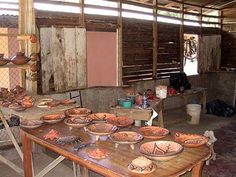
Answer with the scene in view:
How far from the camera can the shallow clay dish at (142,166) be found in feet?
8.42

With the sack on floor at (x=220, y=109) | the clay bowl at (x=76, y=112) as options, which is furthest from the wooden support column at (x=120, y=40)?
the clay bowl at (x=76, y=112)

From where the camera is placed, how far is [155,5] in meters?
9.52

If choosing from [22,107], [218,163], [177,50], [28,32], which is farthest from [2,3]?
[177,50]

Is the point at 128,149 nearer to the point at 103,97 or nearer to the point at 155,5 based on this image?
the point at 103,97

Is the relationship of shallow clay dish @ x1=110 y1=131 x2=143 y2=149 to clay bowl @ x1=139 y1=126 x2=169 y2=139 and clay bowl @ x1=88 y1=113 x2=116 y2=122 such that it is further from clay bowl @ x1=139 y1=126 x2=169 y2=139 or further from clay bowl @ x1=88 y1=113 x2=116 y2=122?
clay bowl @ x1=88 y1=113 x2=116 y2=122

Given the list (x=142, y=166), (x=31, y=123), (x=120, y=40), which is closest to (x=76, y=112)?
(x=31, y=123)

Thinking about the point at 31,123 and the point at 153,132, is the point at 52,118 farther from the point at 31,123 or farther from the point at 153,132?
the point at 153,132

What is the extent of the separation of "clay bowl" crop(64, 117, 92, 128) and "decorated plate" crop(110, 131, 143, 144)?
58 centimetres

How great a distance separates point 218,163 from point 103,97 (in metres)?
3.43

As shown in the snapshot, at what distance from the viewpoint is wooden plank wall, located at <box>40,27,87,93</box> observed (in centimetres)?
680

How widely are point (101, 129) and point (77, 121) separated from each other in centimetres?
47

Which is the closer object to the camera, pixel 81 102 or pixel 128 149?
pixel 128 149

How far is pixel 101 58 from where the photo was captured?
26.8ft

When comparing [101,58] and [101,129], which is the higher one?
[101,58]
